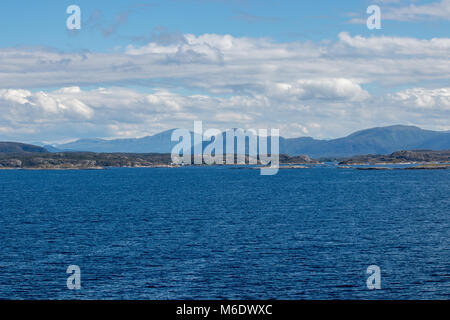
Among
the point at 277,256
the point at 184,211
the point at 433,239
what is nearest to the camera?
the point at 277,256

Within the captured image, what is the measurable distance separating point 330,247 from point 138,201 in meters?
95.2

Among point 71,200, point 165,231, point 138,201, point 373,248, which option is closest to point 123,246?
point 165,231

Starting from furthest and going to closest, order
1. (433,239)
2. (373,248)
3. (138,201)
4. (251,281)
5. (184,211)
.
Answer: (138,201) → (184,211) → (433,239) → (373,248) → (251,281)

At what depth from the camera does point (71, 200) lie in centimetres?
16138

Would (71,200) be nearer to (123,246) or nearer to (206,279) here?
(123,246)

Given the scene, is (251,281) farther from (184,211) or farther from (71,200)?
(71,200)

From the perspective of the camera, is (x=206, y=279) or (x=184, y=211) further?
(x=184, y=211)

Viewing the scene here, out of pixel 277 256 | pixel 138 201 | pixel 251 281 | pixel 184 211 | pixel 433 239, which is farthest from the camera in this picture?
pixel 138 201

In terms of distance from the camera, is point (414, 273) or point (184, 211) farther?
point (184, 211)

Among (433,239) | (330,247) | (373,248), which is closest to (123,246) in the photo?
(330,247)

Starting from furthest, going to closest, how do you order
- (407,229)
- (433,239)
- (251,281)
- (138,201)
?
(138,201) → (407,229) → (433,239) → (251,281)

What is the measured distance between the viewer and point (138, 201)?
6176 inches

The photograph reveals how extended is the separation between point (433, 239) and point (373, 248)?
1375cm

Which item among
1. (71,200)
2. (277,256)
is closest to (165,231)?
(277,256)
